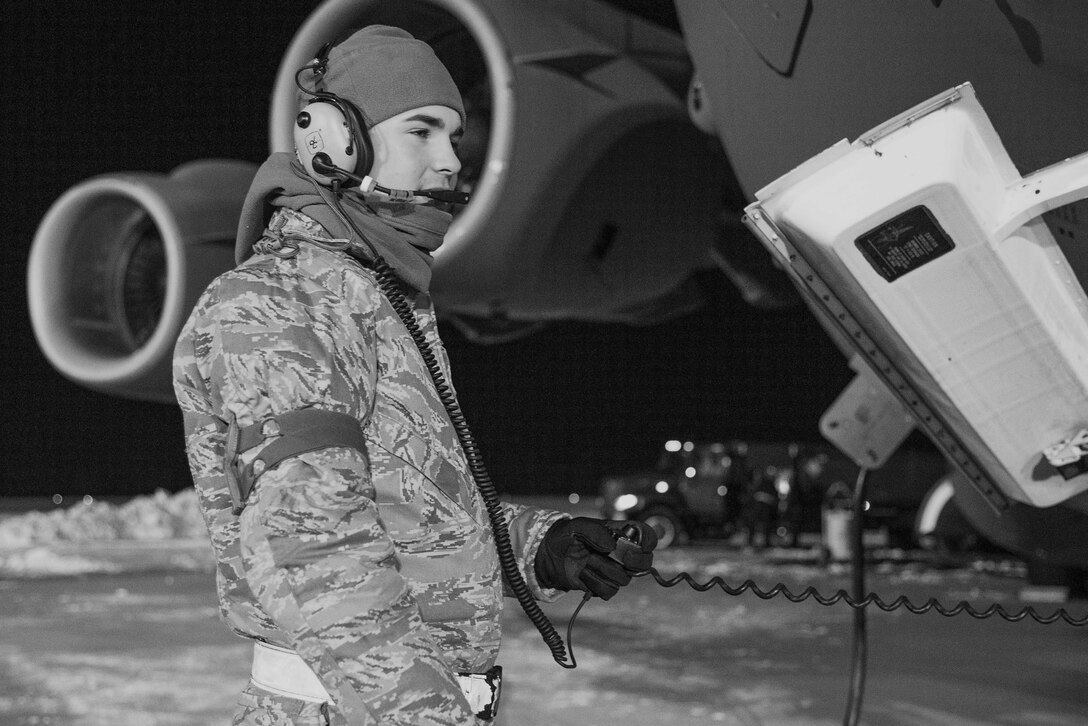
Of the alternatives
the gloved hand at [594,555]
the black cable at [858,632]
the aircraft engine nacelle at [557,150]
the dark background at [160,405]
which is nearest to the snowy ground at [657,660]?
the black cable at [858,632]

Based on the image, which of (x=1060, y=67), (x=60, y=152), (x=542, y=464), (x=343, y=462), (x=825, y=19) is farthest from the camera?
(x=542, y=464)

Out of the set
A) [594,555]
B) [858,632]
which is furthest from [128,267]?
[594,555]

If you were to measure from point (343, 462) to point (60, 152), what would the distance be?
51.2 feet

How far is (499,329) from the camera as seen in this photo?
20.5 ft

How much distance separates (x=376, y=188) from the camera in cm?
139

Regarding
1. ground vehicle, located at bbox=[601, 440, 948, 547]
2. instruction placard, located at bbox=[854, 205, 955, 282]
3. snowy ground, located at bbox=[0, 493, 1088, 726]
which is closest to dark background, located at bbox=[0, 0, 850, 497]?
ground vehicle, located at bbox=[601, 440, 948, 547]

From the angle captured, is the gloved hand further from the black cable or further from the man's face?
the black cable

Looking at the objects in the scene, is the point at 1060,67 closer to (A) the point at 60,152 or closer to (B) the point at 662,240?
(B) the point at 662,240

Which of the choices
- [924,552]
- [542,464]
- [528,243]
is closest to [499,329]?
[528,243]

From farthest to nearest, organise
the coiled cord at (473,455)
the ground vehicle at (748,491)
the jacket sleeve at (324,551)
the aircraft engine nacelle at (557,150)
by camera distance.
Answer: 1. the ground vehicle at (748,491)
2. the aircraft engine nacelle at (557,150)
3. the coiled cord at (473,455)
4. the jacket sleeve at (324,551)

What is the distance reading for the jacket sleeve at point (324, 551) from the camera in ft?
3.60

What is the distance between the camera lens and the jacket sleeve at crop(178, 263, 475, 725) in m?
1.10

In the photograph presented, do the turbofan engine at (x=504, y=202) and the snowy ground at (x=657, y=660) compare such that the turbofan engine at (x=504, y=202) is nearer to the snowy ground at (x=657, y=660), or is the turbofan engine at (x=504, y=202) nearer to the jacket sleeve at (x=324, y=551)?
the snowy ground at (x=657, y=660)

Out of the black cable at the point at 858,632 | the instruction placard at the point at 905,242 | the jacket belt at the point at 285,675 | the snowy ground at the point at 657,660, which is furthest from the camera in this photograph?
the snowy ground at the point at 657,660
